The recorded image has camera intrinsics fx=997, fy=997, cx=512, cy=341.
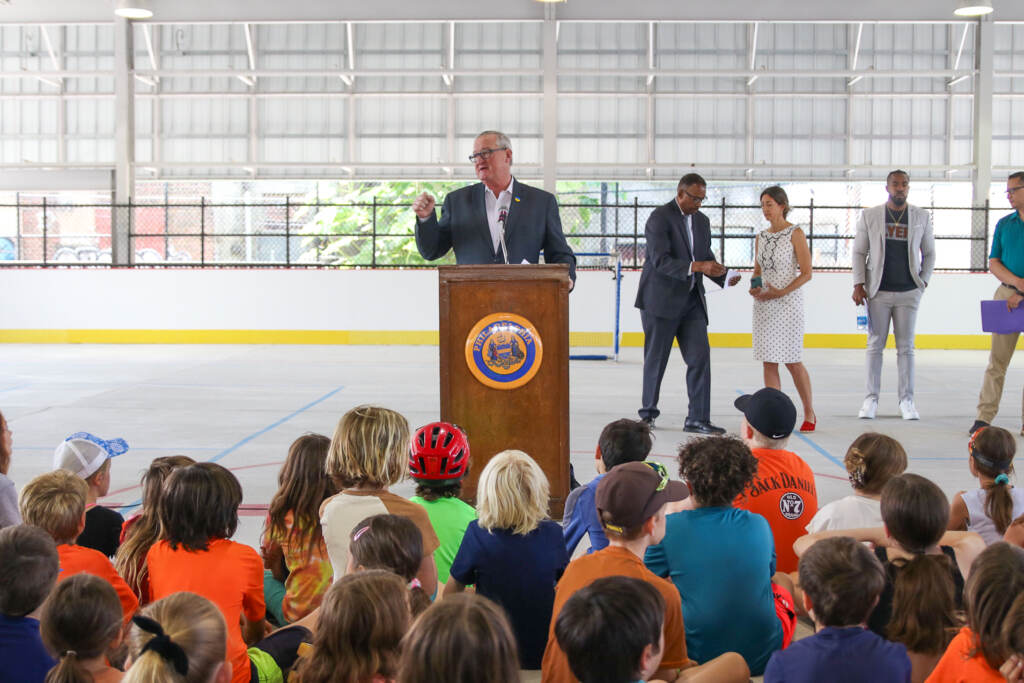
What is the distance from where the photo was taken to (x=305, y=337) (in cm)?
1519

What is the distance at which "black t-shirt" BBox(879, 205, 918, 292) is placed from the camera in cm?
696

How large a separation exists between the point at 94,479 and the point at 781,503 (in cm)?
222

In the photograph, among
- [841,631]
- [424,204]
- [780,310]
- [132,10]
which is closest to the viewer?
[841,631]

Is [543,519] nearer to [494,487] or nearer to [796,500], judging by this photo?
[494,487]

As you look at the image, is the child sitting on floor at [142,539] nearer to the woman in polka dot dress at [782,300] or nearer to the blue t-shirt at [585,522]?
the blue t-shirt at [585,522]

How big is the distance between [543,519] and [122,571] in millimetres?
1149

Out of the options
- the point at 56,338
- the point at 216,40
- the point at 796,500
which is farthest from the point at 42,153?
the point at 796,500

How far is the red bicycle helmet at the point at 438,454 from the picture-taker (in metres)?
2.82

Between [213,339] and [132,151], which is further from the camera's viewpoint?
[132,151]

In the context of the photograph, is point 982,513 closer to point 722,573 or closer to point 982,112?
point 722,573

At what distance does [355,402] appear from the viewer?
827 cm

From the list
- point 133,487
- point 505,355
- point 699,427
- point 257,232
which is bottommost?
point 133,487

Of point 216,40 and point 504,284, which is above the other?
point 216,40

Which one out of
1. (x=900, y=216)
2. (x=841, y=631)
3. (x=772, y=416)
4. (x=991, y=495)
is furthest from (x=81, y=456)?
(x=900, y=216)
